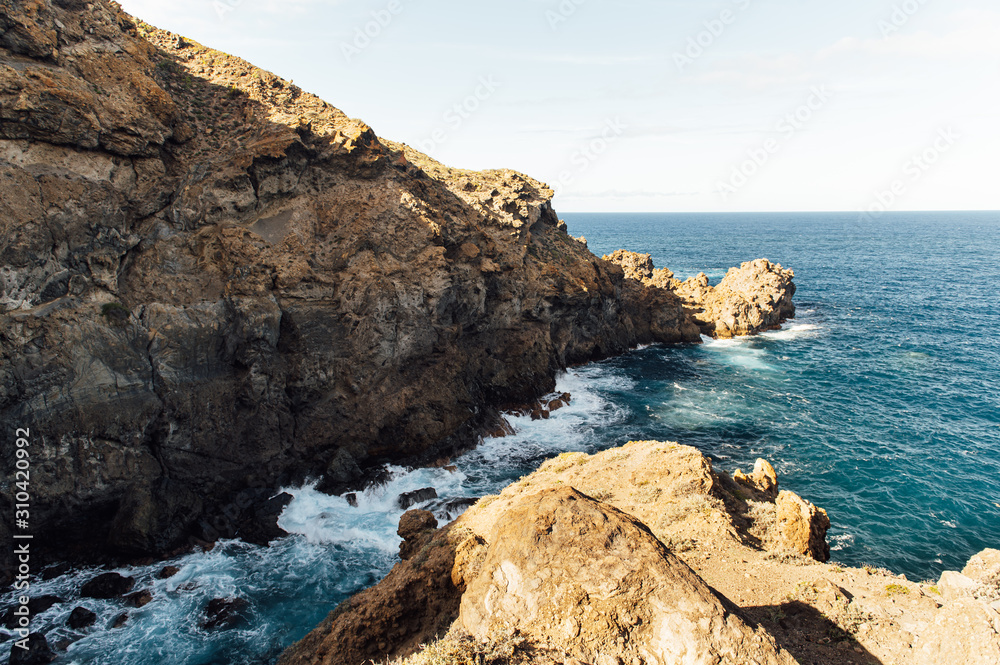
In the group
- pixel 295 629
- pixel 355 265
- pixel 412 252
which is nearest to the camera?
pixel 295 629

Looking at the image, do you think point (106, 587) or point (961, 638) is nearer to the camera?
point (961, 638)

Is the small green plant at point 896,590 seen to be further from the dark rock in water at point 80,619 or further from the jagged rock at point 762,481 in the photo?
the dark rock in water at point 80,619

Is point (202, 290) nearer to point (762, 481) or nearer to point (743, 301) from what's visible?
point (762, 481)

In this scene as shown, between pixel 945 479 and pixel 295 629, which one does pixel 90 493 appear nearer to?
pixel 295 629

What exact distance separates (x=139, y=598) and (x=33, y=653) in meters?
3.53

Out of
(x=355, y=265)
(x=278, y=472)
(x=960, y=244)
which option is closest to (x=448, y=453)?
(x=278, y=472)

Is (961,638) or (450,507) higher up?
(961,638)

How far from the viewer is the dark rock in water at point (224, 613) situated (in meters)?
21.1

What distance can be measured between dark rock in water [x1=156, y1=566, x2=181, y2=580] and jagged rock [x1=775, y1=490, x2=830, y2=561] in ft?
83.6

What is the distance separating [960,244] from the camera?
161 m

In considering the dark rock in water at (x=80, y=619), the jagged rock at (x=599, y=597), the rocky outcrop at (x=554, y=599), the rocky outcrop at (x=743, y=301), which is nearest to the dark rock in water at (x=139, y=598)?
the dark rock in water at (x=80, y=619)

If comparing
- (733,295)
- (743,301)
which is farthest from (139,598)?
(733,295)

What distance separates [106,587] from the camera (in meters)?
22.3

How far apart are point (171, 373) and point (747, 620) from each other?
28.0 meters
